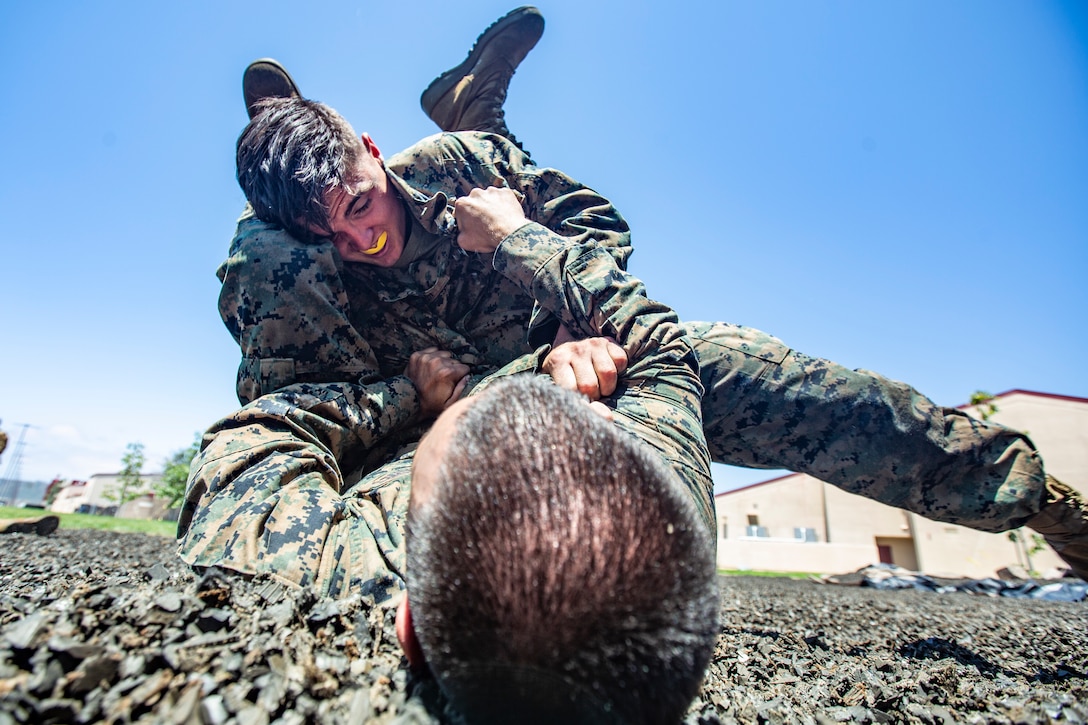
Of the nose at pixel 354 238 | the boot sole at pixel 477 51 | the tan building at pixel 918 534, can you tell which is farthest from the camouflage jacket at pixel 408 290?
the tan building at pixel 918 534

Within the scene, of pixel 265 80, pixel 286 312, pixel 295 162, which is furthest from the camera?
pixel 265 80

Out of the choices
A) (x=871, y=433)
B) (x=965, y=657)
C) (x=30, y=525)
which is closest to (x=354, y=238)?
(x=871, y=433)

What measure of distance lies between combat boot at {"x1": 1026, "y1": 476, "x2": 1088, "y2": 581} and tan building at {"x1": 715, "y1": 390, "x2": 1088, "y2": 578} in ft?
48.4

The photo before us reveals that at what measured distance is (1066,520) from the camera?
275cm

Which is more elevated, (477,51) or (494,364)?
(477,51)

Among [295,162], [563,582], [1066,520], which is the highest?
[295,162]

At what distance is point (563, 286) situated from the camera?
232 cm

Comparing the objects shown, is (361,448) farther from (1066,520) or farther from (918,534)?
(918,534)

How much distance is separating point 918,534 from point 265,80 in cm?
2734

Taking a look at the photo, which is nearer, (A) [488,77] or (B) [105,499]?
(A) [488,77]

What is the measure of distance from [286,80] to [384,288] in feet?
8.40

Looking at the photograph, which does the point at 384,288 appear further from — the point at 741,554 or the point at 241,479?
the point at 741,554

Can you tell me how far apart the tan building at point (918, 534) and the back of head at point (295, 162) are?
1710 cm

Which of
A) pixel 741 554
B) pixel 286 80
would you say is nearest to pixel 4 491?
pixel 741 554
